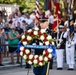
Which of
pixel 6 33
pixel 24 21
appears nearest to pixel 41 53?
pixel 6 33

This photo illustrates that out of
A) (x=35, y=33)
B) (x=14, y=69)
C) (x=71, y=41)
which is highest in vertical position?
(x=35, y=33)

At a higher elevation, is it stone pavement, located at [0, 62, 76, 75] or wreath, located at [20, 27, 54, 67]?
wreath, located at [20, 27, 54, 67]

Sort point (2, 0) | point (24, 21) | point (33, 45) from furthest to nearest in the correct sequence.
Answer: point (2, 0)
point (24, 21)
point (33, 45)

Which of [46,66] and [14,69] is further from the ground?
[46,66]

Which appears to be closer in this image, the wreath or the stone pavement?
the wreath

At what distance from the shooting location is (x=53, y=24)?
21984mm

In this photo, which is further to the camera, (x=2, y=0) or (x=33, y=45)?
(x=2, y=0)

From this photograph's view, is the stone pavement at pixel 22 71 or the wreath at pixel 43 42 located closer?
the wreath at pixel 43 42

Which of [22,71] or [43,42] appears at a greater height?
[43,42]

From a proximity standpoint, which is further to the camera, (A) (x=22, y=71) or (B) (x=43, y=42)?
(A) (x=22, y=71)

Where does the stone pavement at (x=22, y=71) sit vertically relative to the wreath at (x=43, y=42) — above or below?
below

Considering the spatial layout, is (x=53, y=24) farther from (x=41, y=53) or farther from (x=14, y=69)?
(x=41, y=53)

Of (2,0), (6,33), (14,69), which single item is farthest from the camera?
(2,0)

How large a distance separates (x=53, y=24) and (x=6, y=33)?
3340 millimetres
